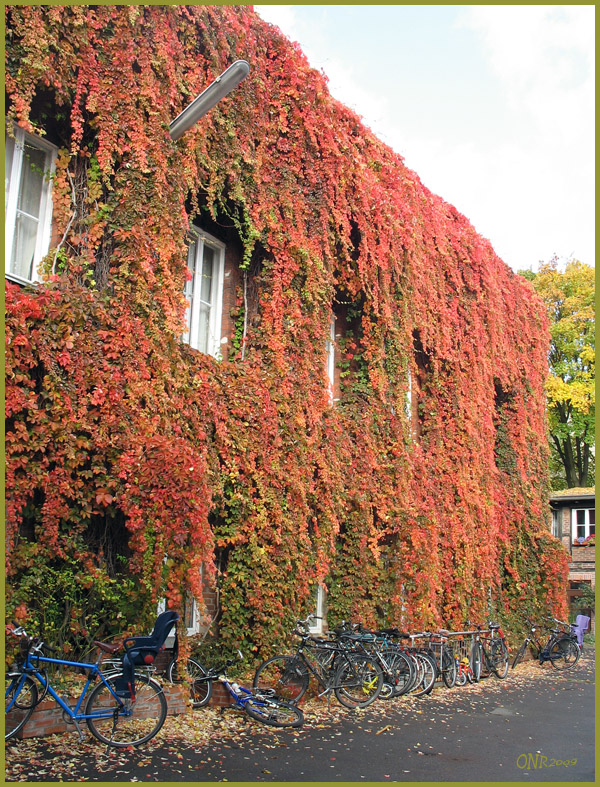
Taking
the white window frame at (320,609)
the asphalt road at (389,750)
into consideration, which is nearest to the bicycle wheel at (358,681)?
the asphalt road at (389,750)

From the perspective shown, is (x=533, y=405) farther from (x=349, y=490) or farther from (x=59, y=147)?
(x=59, y=147)

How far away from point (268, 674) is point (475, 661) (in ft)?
21.0

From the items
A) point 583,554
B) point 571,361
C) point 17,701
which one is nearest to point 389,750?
point 17,701

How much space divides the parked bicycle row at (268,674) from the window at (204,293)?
410cm

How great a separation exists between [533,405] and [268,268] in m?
12.2

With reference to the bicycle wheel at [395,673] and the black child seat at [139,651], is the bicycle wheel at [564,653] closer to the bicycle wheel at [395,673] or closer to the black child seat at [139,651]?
the bicycle wheel at [395,673]

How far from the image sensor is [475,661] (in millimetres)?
14453

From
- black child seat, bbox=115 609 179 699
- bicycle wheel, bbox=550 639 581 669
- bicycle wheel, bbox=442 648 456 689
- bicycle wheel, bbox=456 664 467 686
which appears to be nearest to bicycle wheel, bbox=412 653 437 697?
bicycle wheel, bbox=442 648 456 689

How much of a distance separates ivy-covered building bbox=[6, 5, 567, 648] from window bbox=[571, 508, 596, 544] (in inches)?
658

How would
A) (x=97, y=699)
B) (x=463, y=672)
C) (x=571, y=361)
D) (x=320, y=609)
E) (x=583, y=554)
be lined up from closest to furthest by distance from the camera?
(x=97, y=699) < (x=320, y=609) < (x=463, y=672) < (x=583, y=554) < (x=571, y=361)

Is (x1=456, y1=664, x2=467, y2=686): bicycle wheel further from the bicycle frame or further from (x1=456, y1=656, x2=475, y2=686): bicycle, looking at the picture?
the bicycle frame

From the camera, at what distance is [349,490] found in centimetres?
1246

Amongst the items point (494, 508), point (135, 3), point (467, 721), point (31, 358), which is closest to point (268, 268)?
point (135, 3)

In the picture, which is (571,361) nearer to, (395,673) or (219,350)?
(395,673)
